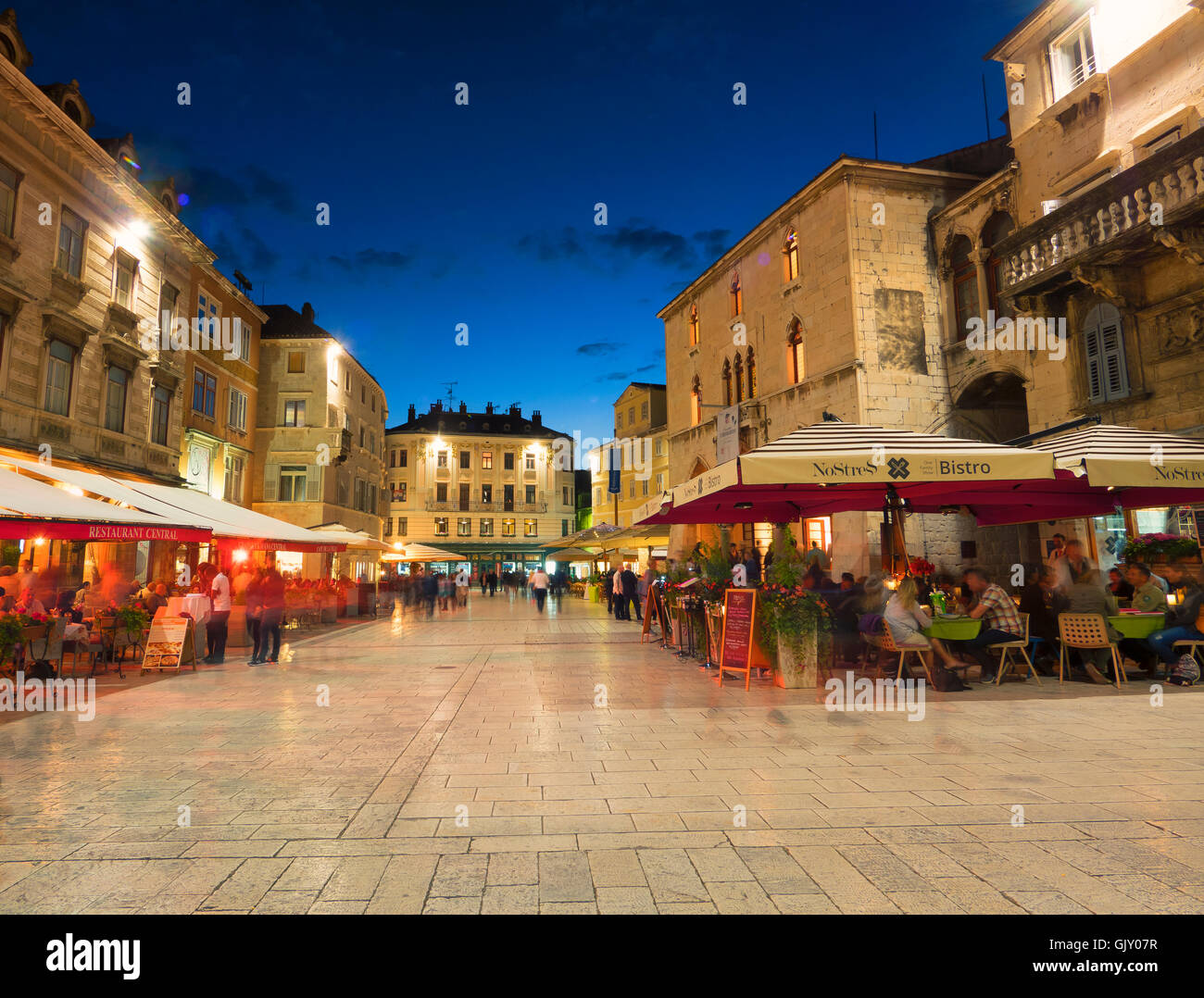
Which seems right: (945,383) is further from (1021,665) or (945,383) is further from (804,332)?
(1021,665)

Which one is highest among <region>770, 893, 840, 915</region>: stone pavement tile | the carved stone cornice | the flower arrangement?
the carved stone cornice

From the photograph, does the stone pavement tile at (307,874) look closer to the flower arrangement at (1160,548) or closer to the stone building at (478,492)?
the flower arrangement at (1160,548)

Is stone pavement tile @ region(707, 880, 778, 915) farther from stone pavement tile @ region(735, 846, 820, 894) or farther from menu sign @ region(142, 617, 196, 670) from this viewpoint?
menu sign @ region(142, 617, 196, 670)

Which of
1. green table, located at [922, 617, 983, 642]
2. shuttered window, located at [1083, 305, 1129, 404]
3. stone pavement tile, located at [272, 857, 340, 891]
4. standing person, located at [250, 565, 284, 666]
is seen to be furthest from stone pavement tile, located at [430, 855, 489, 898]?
shuttered window, located at [1083, 305, 1129, 404]

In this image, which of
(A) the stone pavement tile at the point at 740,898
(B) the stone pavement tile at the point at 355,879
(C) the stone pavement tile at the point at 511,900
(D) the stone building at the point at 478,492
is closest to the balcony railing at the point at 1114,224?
(A) the stone pavement tile at the point at 740,898

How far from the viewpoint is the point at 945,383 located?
63.2 ft

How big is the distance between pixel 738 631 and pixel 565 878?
6.34 meters

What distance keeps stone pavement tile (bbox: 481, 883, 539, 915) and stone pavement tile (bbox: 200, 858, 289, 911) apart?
109 cm

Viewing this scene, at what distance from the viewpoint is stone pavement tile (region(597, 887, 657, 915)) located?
313 cm

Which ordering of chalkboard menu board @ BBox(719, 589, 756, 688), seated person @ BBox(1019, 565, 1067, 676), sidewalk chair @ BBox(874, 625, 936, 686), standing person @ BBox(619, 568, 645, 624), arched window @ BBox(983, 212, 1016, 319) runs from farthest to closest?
standing person @ BBox(619, 568, 645, 624), arched window @ BBox(983, 212, 1016, 319), seated person @ BBox(1019, 565, 1067, 676), chalkboard menu board @ BBox(719, 589, 756, 688), sidewalk chair @ BBox(874, 625, 936, 686)

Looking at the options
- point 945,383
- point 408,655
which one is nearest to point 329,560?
point 408,655

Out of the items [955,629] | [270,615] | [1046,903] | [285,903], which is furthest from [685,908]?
[270,615]
